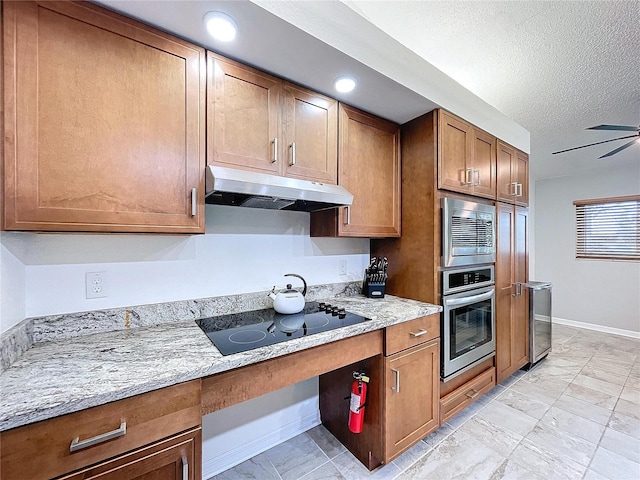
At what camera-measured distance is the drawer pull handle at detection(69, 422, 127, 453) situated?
776 millimetres

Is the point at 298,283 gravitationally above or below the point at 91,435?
above

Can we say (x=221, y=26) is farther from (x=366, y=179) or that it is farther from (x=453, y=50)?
(x=453, y=50)

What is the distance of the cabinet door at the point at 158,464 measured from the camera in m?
0.82

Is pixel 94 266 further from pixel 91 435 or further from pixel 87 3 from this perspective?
pixel 87 3

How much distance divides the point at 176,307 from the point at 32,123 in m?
0.96

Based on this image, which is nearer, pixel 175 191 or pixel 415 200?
pixel 175 191

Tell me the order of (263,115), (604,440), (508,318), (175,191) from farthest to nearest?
(508,318) → (604,440) → (263,115) → (175,191)

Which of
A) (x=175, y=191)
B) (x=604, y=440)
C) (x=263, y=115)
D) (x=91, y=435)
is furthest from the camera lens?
(x=604, y=440)

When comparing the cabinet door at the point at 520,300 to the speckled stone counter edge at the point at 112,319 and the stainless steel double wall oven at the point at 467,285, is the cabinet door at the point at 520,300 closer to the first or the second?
the stainless steel double wall oven at the point at 467,285

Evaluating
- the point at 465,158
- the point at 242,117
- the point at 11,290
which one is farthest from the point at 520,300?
the point at 11,290

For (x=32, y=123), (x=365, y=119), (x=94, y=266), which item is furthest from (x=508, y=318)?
(x=32, y=123)

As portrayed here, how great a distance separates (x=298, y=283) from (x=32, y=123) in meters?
1.49

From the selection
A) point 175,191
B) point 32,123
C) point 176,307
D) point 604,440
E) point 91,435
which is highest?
point 32,123

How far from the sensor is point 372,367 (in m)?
1.61
